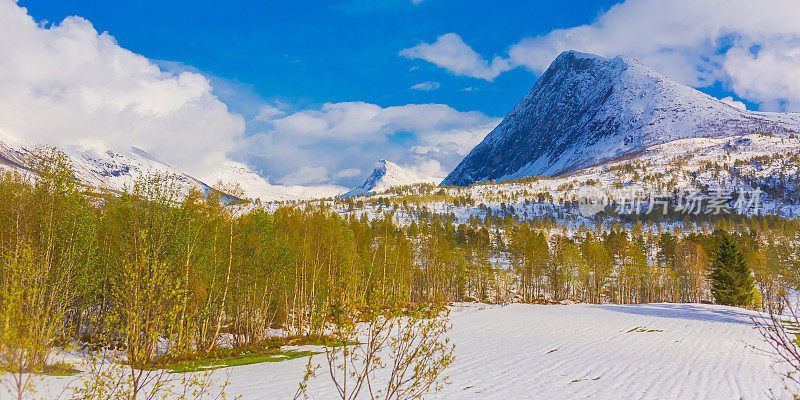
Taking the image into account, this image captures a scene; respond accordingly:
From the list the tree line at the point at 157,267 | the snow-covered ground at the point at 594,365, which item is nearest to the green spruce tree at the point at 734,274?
the tree line at the point at 157,267

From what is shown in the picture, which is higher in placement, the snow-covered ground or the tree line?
the tree line

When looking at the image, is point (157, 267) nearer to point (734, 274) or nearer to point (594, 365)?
point (594, 365)

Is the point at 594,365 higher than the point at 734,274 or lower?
lower

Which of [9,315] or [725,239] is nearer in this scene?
[9,315]

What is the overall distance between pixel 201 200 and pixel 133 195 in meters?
4.33

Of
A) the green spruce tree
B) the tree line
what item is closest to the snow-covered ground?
the tree line

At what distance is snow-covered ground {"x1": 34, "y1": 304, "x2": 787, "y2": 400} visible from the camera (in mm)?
14789

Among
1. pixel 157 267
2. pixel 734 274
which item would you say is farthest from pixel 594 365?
pixel 734 274

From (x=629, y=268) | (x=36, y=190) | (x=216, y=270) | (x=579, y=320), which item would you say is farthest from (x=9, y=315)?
(x=629, y=268)

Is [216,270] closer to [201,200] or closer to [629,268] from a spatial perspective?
[201,200]

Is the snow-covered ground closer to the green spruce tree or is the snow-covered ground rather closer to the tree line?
the tree line

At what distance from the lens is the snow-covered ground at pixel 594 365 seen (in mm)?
14789

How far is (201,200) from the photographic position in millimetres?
26609

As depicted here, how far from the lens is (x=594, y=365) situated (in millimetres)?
19734
